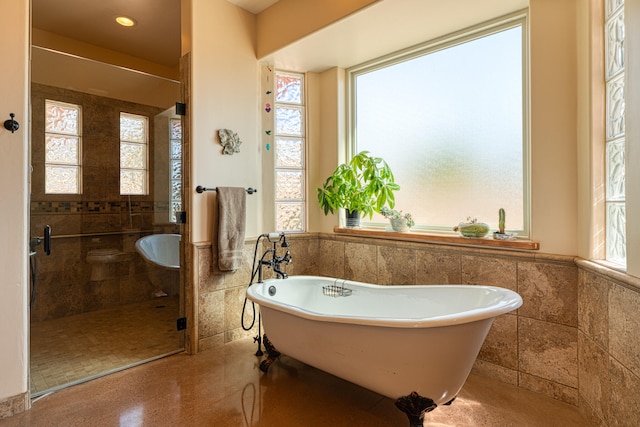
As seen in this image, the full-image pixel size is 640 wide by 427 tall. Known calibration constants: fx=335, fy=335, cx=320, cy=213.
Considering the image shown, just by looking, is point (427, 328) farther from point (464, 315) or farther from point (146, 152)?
point (146, 152)

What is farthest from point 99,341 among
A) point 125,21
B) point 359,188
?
point 125,21

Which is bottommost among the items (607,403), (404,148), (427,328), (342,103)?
(607,403)

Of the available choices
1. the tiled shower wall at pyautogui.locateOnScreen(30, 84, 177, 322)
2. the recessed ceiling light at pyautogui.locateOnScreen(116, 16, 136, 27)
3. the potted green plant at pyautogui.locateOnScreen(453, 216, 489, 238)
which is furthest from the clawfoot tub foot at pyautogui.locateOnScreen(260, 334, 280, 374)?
the recessed ceiling light at pyautogui.locateOnScreen(116, 16, 136, 27)

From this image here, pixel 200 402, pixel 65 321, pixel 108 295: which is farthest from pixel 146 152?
pixel 200 402

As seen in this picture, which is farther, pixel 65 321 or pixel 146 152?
pixel 146 152

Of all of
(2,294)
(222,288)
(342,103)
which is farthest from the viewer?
(342,103)

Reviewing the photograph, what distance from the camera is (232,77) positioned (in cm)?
269

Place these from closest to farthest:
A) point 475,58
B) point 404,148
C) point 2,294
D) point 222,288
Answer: point 2,294, point 475,58, point 222,288, point 404,148

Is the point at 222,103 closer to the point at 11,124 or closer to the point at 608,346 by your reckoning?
the point at 11,124

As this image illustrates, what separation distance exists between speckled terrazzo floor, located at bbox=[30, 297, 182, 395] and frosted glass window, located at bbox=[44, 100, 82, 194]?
3.63 ft

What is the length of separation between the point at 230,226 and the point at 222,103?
38.0 inches

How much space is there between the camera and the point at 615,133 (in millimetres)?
1603

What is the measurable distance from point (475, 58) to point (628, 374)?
6.72 ft

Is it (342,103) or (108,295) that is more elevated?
(342,103)
